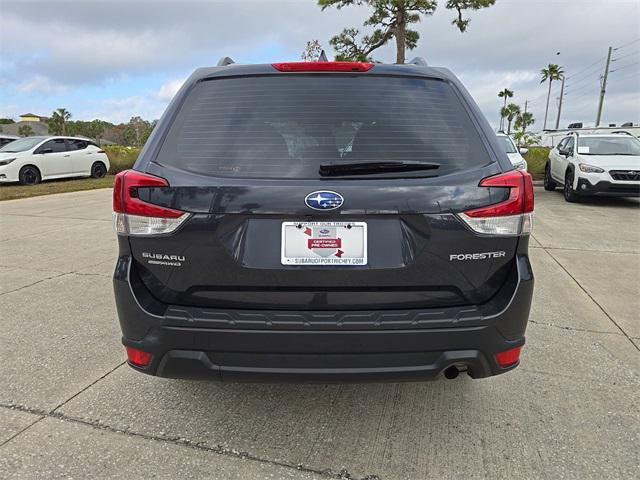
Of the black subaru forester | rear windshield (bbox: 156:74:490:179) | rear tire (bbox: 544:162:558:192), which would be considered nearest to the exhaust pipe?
the black subaru forester

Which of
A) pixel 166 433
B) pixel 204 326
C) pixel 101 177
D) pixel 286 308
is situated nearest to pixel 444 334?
pixel 286 308

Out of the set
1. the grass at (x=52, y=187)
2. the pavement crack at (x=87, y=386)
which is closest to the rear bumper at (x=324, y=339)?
the pavement crack at (x=87, y=386)

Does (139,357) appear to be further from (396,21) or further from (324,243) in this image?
(396,21)

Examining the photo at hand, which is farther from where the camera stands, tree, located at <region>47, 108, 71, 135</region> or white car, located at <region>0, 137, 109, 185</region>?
tree, located at <region>47, 108, 71, 135</region>

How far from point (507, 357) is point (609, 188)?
33.2ft

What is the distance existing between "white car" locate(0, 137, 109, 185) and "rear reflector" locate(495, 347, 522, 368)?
15.7 m

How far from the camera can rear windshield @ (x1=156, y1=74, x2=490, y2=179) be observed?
2049mm

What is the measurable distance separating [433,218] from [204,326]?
1077mm

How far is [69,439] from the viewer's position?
232 cm

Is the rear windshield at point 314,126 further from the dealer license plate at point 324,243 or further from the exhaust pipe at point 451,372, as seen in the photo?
the exhaust pipe at point 451,372

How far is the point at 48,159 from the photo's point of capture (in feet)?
48.9

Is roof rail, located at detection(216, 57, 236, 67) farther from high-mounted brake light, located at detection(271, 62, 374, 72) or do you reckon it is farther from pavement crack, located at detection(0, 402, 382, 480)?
pavement crack, located at detection(0, 402, 382, 480)

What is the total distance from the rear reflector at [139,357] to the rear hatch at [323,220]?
0.27 m

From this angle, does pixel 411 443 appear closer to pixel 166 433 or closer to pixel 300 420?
pixel 300 420
